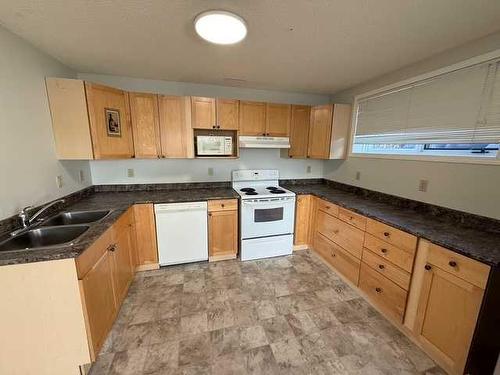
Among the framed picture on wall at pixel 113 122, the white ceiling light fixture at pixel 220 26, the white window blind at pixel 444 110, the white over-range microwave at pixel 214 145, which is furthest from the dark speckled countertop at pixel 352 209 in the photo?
the white ceiling light fixture at pixel 220 26

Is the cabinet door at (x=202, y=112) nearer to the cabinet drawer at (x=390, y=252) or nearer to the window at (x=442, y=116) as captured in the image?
the window at (x=442, y=116)

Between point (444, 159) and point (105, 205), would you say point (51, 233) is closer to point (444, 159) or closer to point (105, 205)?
point (105, 205)

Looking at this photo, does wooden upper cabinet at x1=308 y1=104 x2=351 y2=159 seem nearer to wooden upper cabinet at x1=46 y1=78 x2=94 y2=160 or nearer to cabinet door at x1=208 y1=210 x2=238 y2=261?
cabinet door at x1=208 y1=210 x2=238 y2=261

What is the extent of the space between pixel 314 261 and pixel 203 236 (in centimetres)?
158

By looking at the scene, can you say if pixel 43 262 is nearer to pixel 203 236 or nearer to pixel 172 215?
pixel 172 215

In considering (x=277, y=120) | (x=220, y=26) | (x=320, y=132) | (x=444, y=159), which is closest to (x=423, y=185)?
(x=444, y=159)

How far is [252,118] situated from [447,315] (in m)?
2.74

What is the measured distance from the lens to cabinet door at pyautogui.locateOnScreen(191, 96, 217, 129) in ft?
8.85

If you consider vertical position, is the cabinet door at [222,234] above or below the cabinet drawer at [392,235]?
below

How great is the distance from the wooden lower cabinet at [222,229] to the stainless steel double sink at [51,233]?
1190mm

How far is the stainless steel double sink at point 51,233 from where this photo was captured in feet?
4.88

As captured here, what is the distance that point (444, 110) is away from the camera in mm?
1938

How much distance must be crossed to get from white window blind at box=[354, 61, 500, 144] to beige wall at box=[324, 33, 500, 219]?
0.14 meters

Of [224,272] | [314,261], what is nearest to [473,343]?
[314,261]
